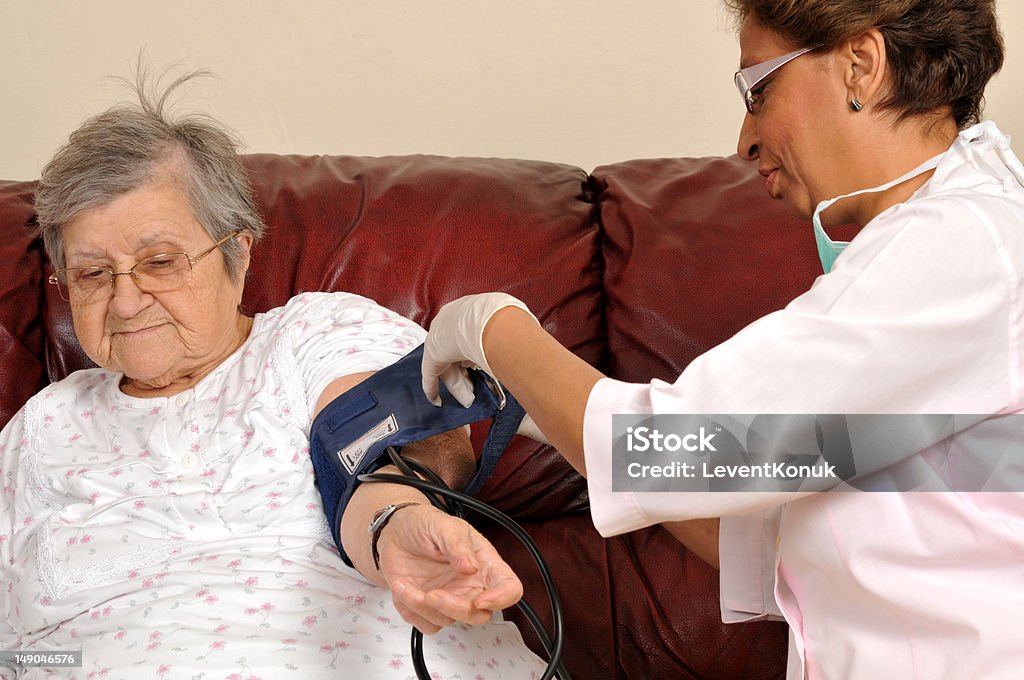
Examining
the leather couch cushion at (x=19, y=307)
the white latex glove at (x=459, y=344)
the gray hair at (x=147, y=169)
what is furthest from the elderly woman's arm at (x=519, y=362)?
the leather couch cushion at (x=19, y=307)

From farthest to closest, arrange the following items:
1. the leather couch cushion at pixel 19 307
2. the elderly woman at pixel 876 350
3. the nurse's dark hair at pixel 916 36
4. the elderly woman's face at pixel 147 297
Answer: the leather couch cushion at pixel 19 307, the elderly woman's face at pixel 147 297, the nurse's dark hair at pixel 916 36, the elderly woman at pixel 876 350

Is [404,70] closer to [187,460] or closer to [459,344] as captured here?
[187,460]

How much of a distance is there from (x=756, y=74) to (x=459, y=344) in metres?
0.49

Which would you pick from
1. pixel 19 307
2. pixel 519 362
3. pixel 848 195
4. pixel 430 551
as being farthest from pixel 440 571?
pixel 19 307

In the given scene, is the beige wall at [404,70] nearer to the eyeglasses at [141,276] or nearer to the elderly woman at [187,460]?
the elderly woman at [187,460]

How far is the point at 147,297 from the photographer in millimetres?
1538

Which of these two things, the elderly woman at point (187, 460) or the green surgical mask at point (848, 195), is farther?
the elderly woman at point (187, 460)

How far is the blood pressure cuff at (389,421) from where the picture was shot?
129 centimetres

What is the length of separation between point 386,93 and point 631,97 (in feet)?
1.95

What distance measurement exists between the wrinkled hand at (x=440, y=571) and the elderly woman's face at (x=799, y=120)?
0.59 meters

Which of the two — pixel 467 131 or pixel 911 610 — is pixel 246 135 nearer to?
pixel 467 131

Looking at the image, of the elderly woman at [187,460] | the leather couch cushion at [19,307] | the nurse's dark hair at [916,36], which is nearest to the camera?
the nurse's dark hair at [916,36]

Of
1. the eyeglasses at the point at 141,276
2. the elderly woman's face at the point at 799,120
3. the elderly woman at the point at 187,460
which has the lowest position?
the elderly woman at the point at 187,460

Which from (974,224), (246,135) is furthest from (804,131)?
(246,135)
